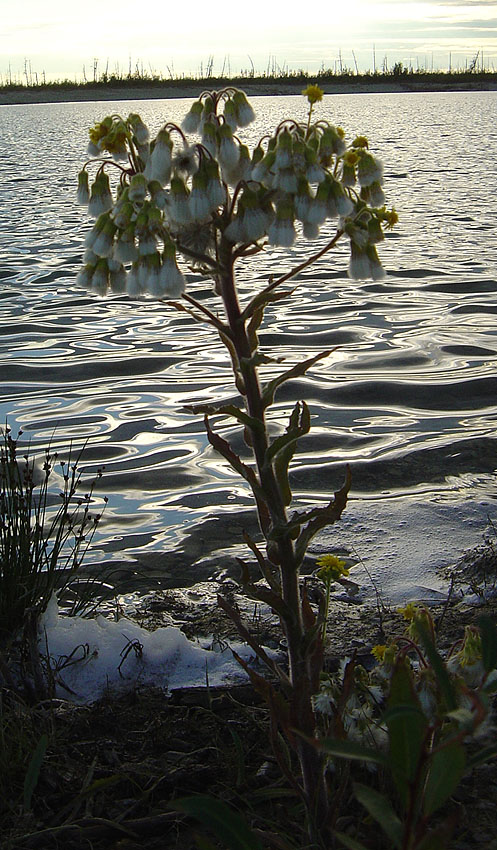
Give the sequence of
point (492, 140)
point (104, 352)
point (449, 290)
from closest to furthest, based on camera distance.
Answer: point (104, 352) < point (449, 290) < point (492, 140)

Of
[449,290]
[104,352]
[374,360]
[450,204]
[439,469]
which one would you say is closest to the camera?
[439,469]

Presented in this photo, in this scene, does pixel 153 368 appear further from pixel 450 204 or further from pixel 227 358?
pixel 450 204

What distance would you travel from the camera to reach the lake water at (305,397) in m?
4.17

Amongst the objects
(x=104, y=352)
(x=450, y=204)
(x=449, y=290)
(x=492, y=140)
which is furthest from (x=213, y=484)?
(x=492, y=140)

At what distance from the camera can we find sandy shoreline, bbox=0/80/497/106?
6681 centimetres

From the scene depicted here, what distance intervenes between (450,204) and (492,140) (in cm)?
1303

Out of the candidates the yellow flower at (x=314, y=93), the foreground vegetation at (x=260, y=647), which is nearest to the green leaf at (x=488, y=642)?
the foreground vegetation at (x=260, y=647)

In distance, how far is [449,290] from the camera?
9078 millimetres

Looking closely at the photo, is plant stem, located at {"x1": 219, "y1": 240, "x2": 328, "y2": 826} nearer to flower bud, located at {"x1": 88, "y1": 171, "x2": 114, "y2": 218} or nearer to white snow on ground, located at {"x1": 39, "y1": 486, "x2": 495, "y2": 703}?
flower bud, located at {"x1": 88, "y1": 171, "x2": 114, "y2": 218}

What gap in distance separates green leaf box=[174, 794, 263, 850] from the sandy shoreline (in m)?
67.7

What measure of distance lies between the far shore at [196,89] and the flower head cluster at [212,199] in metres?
66.6

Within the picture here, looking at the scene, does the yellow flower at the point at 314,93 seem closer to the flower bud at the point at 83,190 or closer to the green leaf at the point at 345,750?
the flower bud at the point at 83,190

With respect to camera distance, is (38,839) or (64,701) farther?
(64,701)

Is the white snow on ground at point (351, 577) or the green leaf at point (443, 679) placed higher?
the green leaf at point (443, 679)
